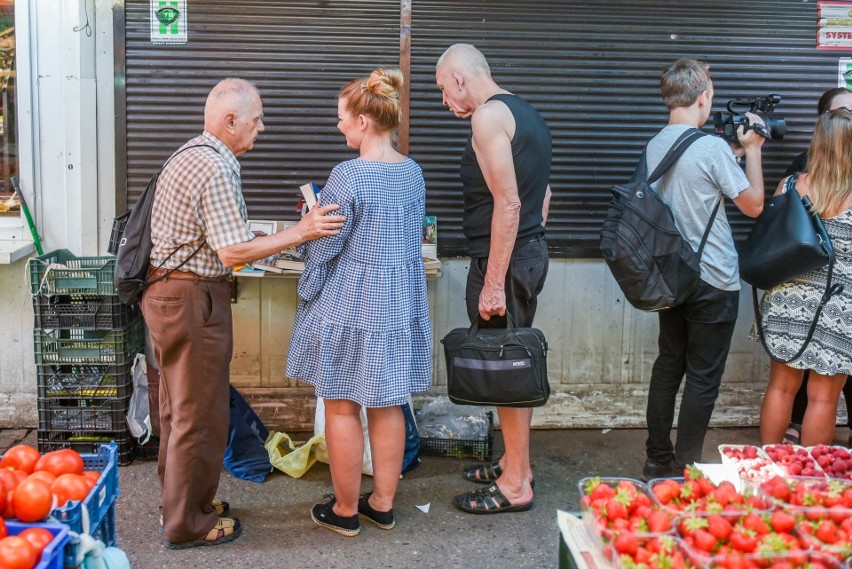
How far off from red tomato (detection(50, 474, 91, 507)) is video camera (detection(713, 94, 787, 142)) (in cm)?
345

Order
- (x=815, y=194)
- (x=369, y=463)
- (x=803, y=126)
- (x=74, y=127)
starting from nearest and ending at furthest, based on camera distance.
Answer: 1. (x=815, y=194)
2. (x=369, y=463)
3. (x=74, y=127)
4. (x=803, y=126)

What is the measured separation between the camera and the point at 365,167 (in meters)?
3.81

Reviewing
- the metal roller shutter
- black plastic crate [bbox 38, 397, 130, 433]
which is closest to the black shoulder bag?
the metal roller shutter

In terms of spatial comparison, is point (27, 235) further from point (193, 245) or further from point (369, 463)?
point (369, 463)

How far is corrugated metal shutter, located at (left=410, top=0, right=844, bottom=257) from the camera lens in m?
5.17

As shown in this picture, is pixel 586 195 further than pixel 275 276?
Yes

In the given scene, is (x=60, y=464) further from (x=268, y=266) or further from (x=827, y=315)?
(x=827, y=315)

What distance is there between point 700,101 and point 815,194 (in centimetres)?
71

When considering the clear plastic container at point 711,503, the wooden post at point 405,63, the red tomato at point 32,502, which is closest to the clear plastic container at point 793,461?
the clear plastic container at point 711,503

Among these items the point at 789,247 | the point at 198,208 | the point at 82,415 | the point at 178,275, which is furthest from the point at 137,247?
the point at 789,247

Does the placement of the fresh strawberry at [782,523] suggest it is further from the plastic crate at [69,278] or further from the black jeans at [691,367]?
the plastic crate at [69,278]

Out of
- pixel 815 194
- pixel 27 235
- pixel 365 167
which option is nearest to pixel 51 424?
pixel 27 235

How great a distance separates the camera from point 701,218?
433 cm

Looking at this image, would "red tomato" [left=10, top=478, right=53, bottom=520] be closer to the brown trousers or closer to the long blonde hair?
the brown trousers
